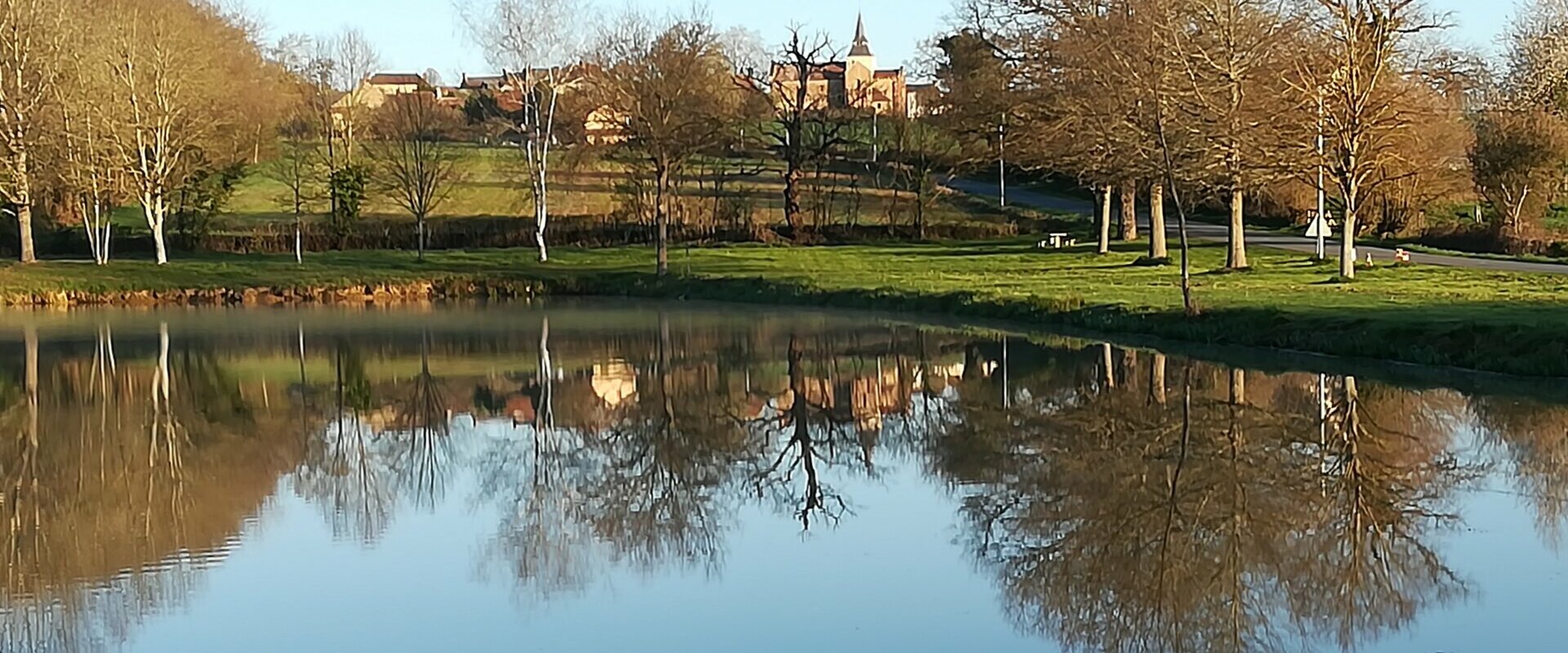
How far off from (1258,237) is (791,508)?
39633 mm

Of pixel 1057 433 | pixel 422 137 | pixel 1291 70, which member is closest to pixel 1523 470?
pixel 1057 433

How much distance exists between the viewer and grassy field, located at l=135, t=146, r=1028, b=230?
61.6 m

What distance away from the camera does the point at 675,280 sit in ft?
150

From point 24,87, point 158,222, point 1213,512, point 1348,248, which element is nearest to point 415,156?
point 158,222

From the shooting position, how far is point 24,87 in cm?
4909

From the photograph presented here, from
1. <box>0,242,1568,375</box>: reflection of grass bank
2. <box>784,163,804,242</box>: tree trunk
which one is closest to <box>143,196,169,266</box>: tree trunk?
<box>0,242,1568,375</box>: reflection of grass bank

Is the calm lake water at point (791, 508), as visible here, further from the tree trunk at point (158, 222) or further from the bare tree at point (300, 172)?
the bare tree at point (300, 172)

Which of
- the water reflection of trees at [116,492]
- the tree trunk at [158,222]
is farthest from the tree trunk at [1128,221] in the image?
the water reflection of trees at [116,492]

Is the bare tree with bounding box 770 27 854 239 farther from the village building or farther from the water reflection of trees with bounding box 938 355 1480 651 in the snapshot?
the water reflection of trees with bounding box 938 355 1480 651

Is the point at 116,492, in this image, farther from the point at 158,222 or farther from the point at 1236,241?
the point at 158,222

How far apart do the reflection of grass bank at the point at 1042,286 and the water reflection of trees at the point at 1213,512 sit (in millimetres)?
3930

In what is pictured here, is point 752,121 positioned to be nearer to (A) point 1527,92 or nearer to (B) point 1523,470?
(A) point 1527,92

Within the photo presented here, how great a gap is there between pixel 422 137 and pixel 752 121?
11831 mm

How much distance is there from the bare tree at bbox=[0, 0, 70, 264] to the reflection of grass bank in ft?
8.80
